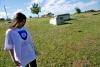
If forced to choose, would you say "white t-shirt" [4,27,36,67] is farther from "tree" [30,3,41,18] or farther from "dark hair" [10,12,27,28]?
"tree" [30,3,41,18]

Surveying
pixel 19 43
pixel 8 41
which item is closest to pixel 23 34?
pixel 19 43

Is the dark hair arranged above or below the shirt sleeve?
above

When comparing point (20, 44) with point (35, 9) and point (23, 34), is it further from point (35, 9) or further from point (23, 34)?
point (35, 9)

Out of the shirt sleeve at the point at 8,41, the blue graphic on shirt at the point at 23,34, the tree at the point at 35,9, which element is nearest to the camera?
the shirt sleeve at the point at 8,41

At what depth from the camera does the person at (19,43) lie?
4912 mm

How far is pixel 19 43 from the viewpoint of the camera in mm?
5031

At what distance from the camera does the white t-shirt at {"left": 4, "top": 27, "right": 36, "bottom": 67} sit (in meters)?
4.93

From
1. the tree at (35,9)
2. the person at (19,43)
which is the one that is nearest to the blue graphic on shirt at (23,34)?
the person at (19,43)

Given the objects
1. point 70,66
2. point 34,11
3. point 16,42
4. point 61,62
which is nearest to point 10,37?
point 16,42

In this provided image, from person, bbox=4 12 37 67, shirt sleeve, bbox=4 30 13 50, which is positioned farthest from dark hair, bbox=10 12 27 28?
shirt sleeve, bbox=4 30 13 50

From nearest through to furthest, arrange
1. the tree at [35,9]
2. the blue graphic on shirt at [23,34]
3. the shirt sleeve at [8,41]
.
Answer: the shirt sleeve at [8,41]
the blue graphic on shirt at [23,34]
the tree at [35,9]

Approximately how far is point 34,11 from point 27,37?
88.3 m

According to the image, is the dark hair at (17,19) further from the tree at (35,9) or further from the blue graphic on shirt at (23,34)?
the tree at (35,9)

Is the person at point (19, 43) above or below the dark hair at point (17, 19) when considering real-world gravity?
below
